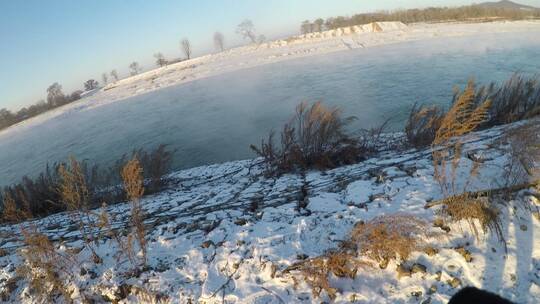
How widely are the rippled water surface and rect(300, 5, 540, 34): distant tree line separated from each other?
23.5m

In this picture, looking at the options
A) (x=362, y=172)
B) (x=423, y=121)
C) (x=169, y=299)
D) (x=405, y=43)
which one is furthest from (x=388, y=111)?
(x=405, y=43)

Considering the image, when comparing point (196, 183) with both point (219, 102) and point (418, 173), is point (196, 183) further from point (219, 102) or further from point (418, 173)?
point (219, 102)

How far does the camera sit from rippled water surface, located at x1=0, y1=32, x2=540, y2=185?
13.8 meters

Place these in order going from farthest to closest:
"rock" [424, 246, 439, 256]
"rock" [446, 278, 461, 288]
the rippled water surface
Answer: the rippled water surface, "rock" [424, 246, 439, 256], "rock" [446, 278, 461, 288]

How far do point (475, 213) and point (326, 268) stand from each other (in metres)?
2.02

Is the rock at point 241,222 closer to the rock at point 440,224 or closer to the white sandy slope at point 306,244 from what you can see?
the white sandy slope at point 306,244

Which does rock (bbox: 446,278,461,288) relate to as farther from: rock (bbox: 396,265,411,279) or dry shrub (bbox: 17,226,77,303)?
dry shrub (bbox: 17,226,77,303)

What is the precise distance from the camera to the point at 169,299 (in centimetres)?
391

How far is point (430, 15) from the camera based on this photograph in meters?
53.0

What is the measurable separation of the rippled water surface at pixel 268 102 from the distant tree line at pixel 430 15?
77.2ft

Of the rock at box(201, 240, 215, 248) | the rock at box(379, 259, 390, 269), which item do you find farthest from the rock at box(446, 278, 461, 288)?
the rock at box(201, 240, 215, 248)

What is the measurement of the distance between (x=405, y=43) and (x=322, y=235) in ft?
109

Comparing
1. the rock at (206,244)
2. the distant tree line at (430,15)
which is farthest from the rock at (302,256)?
the distant tree line at (430,15)

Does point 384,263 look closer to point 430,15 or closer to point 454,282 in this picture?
point 454,282
